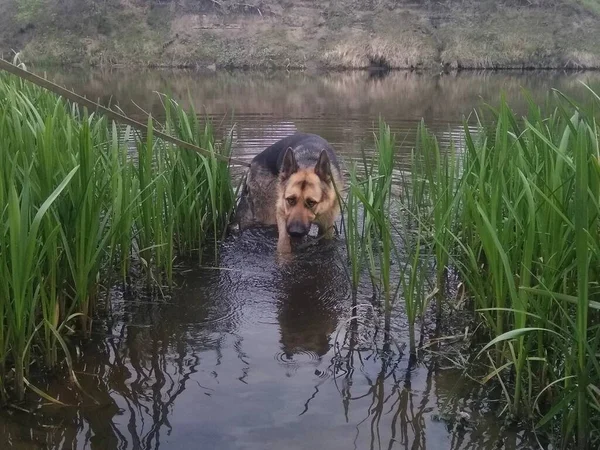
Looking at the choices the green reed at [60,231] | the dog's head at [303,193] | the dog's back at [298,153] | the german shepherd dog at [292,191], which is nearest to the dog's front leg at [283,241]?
the german shepherd dog at [292,191]

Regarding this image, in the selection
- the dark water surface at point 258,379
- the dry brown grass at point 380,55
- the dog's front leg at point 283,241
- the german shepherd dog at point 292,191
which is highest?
the dry brown grass at point 380,55

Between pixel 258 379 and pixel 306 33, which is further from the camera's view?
pixel 306 33

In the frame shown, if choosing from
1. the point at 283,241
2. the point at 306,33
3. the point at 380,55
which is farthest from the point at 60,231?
the point at 306,33

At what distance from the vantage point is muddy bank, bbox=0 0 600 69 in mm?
34000

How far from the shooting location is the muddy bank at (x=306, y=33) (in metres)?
34.0

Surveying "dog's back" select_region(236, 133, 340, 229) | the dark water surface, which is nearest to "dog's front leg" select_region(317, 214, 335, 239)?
the dark water surface

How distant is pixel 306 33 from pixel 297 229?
112ft

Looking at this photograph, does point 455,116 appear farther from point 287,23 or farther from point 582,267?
point 287,23

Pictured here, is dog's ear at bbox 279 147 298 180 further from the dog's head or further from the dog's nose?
the dog's nose

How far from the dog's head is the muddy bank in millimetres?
29763

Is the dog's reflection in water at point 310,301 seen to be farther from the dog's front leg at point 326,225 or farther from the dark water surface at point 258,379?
the dog's front leg at point 326,225

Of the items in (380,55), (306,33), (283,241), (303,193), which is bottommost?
(283,241)

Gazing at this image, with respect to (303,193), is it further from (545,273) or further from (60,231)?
(545,273)

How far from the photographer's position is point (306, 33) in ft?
120
